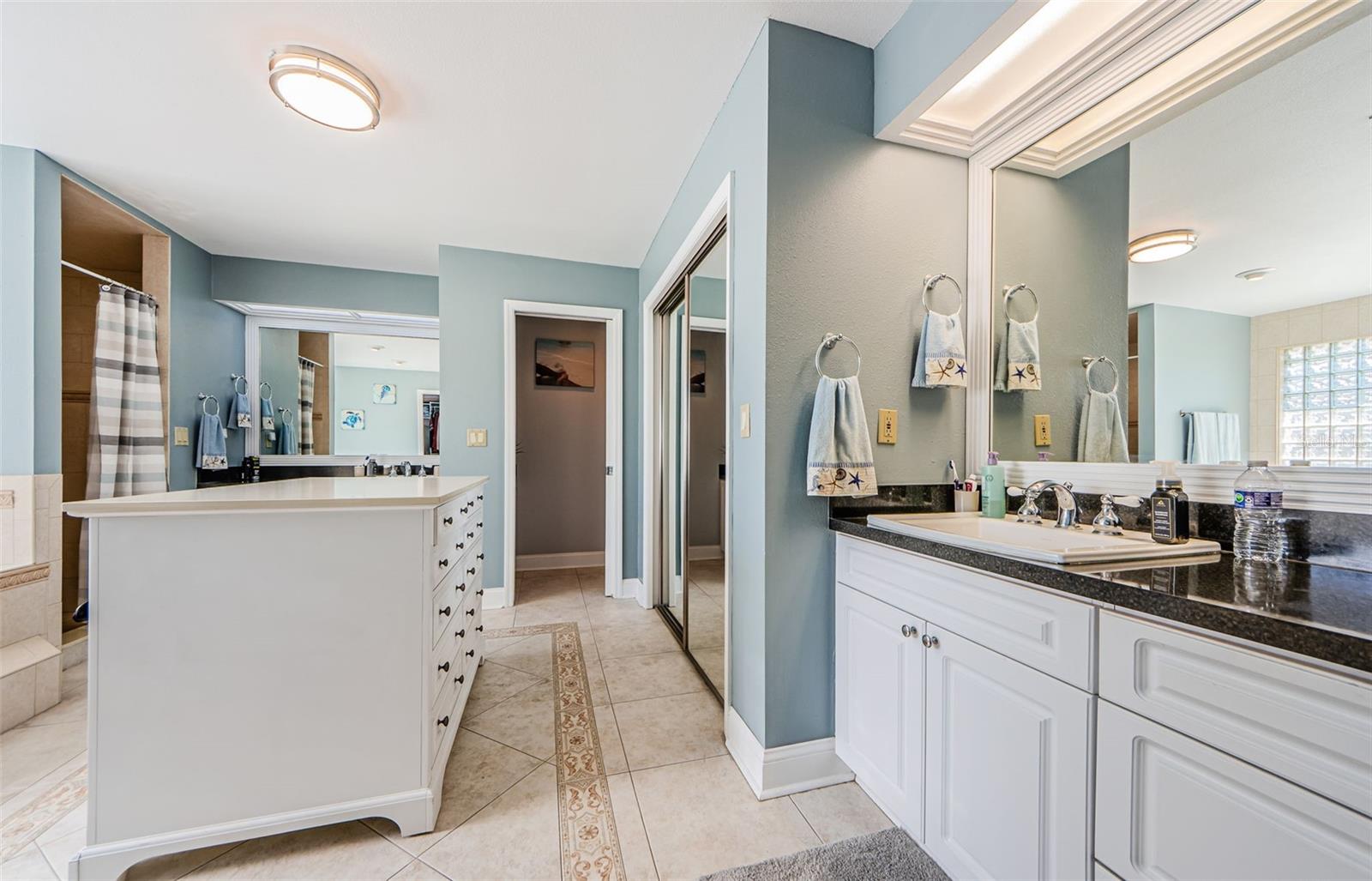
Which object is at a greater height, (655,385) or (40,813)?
(655,385)

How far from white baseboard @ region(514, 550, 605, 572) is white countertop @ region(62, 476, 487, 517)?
114 inches

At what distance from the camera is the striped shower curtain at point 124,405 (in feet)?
8.79

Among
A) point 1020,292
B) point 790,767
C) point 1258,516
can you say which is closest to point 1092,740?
point 1258,516

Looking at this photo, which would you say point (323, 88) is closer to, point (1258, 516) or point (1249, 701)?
point (1249, 701)

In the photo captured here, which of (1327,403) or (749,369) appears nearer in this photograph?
(1327,403)

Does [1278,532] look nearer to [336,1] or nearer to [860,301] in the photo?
[860,301]

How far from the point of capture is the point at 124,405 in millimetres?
2789

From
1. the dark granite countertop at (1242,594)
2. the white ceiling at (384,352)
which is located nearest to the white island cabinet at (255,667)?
the dark granite countertop at (1242,594)

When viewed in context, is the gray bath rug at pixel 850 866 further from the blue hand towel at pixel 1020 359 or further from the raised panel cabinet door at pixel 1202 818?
the blue hand towel at pixel 1020 359

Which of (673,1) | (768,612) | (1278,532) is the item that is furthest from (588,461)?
(1278,532)

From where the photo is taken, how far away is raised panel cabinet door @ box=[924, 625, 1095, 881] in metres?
0.94

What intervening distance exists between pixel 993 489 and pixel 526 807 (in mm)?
1746

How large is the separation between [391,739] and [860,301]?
6.25 ft

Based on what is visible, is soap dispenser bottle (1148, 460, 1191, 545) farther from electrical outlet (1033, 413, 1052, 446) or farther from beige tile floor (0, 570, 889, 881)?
beige tile floor (0, 570, 889, 881)
